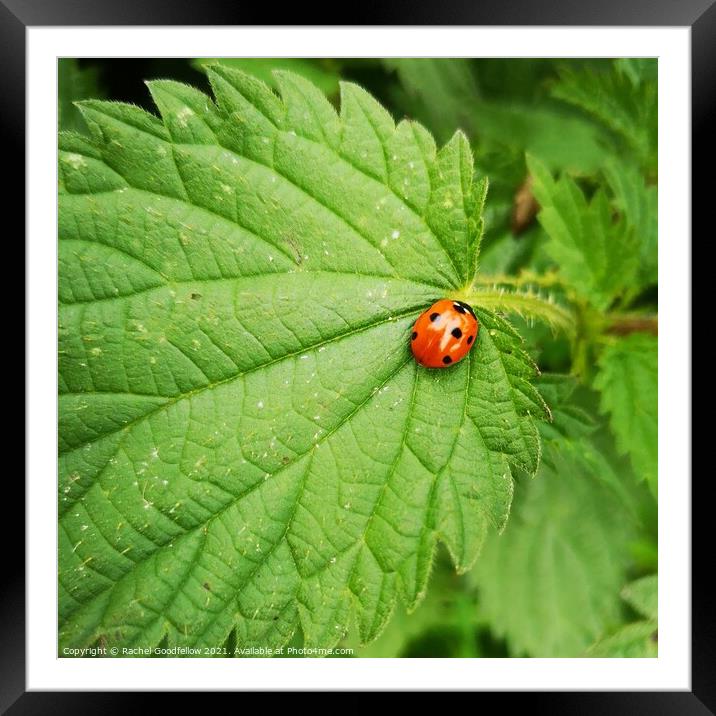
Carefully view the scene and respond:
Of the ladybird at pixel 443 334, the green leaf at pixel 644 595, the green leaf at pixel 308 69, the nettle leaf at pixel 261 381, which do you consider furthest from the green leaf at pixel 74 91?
the green leaf at pixel 644 595

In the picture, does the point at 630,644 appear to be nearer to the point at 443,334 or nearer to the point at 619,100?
the point at 443,334

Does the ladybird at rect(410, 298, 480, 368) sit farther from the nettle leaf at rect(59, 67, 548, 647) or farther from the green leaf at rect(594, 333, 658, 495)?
the green leaf at rect(594, 333, 658, 495)

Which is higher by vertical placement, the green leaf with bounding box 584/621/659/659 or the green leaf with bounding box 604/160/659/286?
the green leaf with bounding box 604/160/659/286

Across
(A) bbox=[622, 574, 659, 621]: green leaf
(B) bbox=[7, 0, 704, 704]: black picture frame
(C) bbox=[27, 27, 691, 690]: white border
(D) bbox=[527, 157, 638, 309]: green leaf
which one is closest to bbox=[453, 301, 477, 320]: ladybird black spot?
(D) bbox=[527, 157, 638, 309]: green leaf

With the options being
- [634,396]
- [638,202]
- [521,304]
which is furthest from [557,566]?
[638,202]

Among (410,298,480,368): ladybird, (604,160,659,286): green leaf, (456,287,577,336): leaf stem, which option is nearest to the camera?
(410,298,480,368): ladybird

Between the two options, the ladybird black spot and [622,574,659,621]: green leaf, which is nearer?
the ladybird black spot
